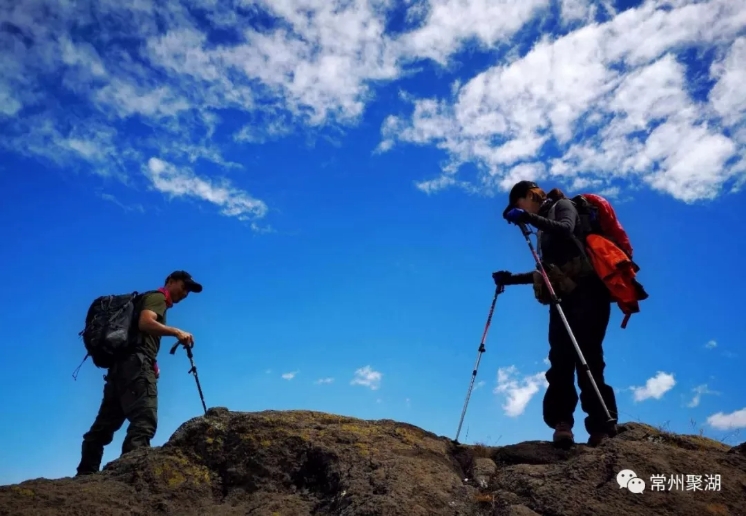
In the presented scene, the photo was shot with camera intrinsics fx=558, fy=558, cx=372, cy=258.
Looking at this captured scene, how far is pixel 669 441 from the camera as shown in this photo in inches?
237

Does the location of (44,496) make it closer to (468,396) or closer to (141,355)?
(141,355)

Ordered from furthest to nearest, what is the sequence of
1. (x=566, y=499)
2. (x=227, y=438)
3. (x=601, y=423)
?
(x=601, y=423) → (x=227, y=438) → (x=566, y=499)

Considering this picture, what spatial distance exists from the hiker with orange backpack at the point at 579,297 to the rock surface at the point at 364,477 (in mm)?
502

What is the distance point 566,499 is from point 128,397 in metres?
5.12

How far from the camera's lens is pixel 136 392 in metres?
6.81

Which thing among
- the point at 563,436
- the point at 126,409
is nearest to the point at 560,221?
the point at 563,436

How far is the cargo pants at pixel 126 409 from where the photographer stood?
6719 mm

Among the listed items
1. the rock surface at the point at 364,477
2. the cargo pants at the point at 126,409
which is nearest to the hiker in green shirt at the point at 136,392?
the cargo pants at the point at 126,409

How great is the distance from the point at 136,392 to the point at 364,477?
3.45 m

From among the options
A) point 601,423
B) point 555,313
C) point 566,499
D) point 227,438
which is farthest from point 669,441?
point 227,438

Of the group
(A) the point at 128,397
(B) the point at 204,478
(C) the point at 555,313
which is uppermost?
(C) the point at 555,313

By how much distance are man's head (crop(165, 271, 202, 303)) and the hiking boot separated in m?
5.09

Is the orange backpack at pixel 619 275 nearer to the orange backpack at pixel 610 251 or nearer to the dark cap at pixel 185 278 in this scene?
the orange backpack at pixel 610 251

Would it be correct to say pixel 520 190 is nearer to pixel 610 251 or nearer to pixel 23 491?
pixel 610 251
